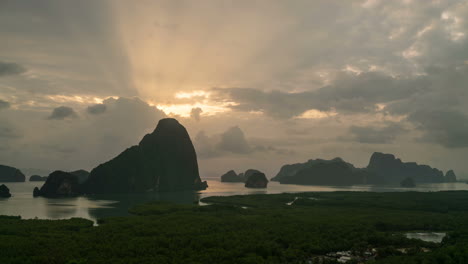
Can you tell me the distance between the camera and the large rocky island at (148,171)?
418ft

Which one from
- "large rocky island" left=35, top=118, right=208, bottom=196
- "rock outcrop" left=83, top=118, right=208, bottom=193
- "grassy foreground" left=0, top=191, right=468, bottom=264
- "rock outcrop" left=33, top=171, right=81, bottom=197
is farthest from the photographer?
"rock outcrop" left=83, top=118, right=208, bottom=193

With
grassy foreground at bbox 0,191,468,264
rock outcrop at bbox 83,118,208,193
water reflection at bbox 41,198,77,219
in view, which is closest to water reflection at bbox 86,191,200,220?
water reflection at bbox 41,198,77,219

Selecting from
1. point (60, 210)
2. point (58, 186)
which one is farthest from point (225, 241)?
point (58, 186)

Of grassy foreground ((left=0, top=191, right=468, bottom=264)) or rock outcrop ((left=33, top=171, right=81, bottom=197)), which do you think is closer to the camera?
grassy foreground ((left=0, top=191, right=468, bottom=264))

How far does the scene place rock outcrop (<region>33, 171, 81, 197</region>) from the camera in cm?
11838

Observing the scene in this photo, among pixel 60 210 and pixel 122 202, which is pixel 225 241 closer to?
pixel 60 210

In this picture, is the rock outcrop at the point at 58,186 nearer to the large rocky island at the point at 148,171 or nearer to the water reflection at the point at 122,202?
the large rocky island at the point at 148,171

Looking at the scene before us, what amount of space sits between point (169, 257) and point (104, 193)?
12003 centimetres

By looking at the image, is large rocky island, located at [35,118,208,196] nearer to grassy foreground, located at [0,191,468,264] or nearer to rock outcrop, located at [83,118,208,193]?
rock outcrop, located at [83,118,208,193]

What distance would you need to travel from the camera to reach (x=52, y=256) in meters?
31.2

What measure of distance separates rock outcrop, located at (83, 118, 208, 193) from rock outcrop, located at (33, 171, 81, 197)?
9.90 m

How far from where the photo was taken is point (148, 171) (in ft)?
504

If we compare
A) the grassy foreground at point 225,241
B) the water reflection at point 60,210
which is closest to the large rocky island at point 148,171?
the water reflection at point 60,210

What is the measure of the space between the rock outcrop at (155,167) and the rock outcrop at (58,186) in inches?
390
